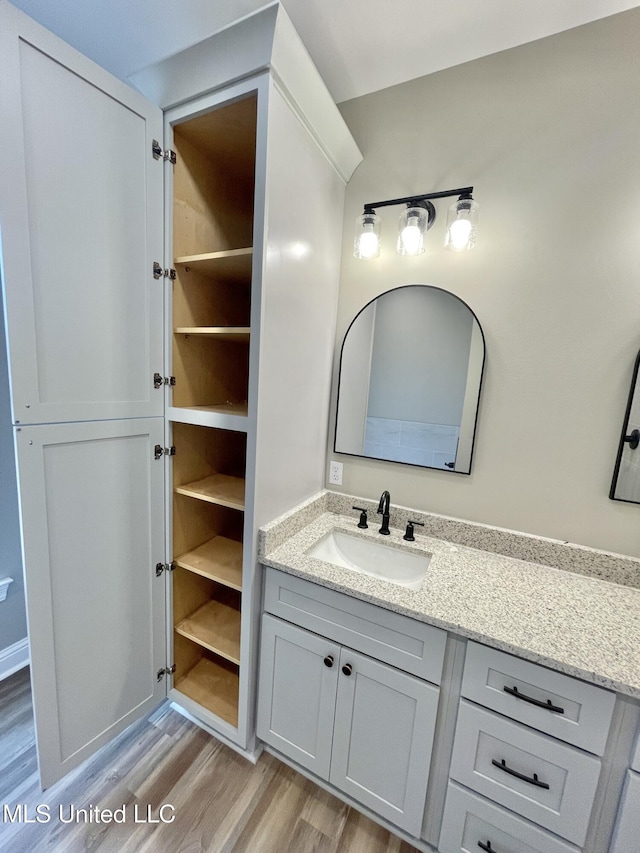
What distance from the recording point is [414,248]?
1.33m

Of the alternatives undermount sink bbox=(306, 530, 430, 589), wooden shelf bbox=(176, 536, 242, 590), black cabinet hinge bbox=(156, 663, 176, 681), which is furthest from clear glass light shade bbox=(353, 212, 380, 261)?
black cabinet hinge bbox=(156, 663, 176, 681)

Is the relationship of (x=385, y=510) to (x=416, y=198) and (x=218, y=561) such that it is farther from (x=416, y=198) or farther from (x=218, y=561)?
(x=416, y=198)

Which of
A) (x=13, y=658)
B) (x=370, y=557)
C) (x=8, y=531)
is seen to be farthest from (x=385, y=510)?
(x=13, y=658)

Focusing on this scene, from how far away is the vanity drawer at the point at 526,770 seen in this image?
0.85 metres

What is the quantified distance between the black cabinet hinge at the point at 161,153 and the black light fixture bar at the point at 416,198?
0.75 metres

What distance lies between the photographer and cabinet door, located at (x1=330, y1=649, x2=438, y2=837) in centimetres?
101

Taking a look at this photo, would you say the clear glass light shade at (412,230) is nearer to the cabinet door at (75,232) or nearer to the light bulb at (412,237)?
the light bulb at (412,237)

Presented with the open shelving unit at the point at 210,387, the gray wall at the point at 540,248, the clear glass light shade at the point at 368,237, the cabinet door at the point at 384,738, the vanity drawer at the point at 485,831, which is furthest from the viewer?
the clear glass light shade at the point at 368,237

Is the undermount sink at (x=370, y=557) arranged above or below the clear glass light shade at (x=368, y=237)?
below

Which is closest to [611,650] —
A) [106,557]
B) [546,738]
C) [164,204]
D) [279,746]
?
[546,738]

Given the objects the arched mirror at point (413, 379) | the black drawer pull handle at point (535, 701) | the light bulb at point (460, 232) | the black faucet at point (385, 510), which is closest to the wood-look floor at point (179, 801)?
the black drawer pull handle at point (535, 701)

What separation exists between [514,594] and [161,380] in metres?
1.44

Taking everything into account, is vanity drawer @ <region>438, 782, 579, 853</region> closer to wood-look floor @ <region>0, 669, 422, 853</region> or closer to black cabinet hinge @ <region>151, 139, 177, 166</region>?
wood-look floor @ <region>0, 669, 422, 853</region>

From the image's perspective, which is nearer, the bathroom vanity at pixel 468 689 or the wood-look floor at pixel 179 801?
the bathroom vanity at pixel 468 689
